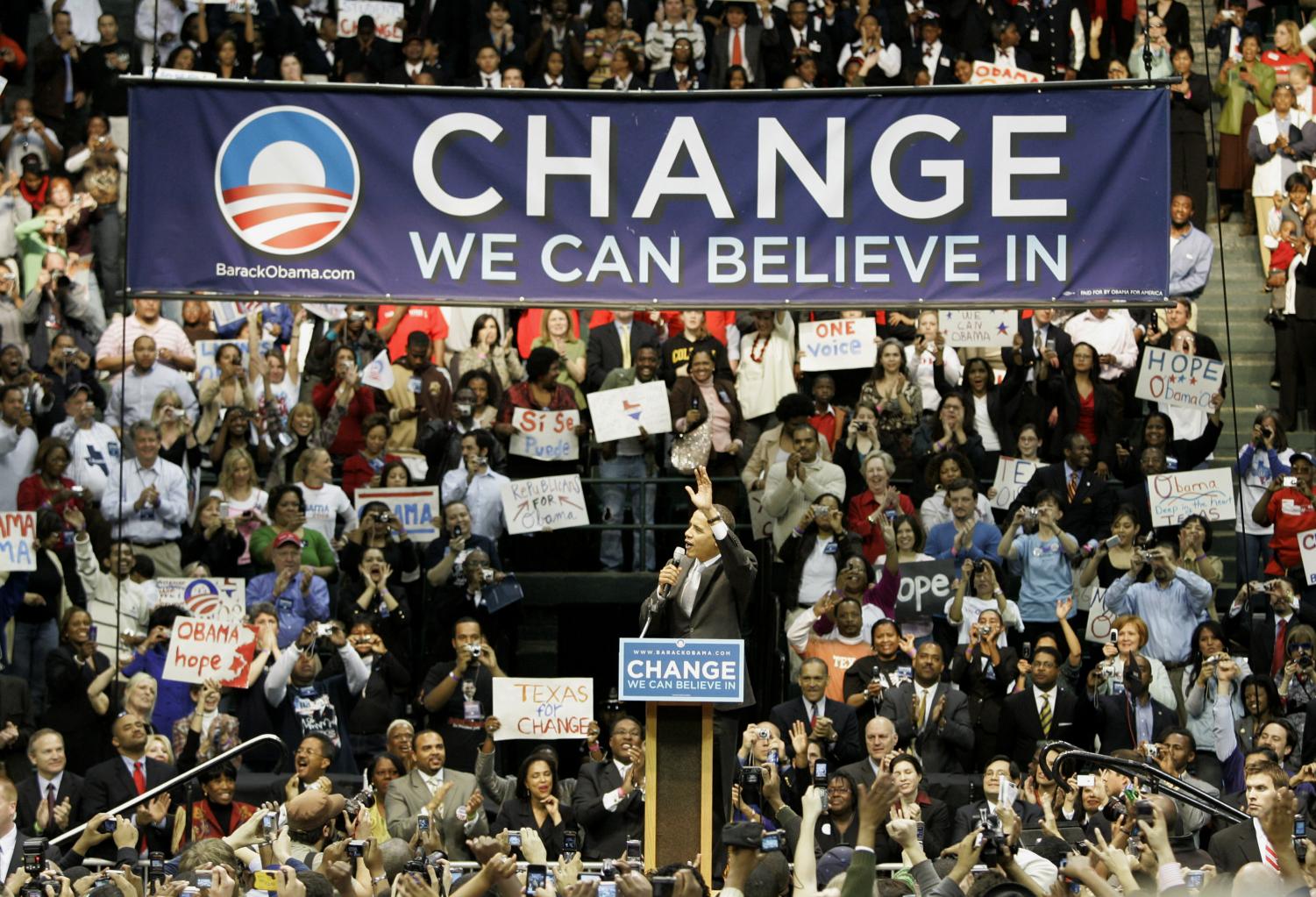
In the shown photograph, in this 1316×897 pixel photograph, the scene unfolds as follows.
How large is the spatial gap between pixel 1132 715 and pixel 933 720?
1367 mm

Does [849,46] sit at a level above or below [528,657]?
above

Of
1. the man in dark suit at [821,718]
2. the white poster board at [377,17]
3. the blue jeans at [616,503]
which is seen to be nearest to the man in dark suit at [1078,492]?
the blue jeans at [616,503]

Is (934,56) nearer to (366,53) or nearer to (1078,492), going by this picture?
(366,53)

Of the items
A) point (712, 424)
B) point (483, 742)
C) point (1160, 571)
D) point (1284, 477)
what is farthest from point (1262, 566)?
point (483, 742)

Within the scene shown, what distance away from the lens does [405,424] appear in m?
18.5

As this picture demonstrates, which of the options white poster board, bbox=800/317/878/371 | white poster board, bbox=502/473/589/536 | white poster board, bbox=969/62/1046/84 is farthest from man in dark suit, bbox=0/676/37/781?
white poster board, bbox=969/62/1046/84

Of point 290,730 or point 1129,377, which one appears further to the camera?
point 1129,377

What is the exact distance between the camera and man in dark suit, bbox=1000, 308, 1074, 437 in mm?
18719

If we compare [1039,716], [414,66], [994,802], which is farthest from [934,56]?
[994,802]

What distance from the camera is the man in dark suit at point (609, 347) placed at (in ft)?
Result: 61.7

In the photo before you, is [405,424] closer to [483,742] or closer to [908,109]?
[483,742]

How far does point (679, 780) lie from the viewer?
33.3 ft

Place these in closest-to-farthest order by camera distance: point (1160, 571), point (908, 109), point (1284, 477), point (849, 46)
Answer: point (908, 109) < point (1160, 571) < point (1284, 477) < point (849, 46)

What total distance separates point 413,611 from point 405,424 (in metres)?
1.71
